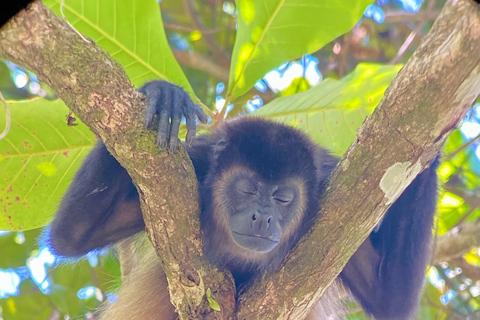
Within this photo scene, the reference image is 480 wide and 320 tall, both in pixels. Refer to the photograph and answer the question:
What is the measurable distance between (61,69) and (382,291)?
2.29m

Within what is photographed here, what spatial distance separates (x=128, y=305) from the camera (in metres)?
3.91

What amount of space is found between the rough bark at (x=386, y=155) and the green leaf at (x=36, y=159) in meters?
1.59

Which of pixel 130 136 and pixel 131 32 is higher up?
pixel 131 32

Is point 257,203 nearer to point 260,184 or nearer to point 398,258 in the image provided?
point 260,184

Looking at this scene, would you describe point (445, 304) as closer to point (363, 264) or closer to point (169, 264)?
point (363, 264)

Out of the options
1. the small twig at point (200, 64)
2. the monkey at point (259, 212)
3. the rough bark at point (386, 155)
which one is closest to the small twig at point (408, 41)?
the small twig at point (200, 64)

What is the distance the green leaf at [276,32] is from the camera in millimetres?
3336

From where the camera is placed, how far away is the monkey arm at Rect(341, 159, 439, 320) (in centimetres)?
304

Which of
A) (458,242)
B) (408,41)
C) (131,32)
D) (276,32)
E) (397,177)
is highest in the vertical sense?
(131,32)

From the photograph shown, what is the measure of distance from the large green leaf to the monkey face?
2.25 ft

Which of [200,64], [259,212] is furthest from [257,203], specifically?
[200,64]

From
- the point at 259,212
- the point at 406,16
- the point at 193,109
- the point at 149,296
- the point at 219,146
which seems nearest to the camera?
the point at 193,109

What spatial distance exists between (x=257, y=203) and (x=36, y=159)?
152cm

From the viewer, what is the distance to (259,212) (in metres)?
2.96
